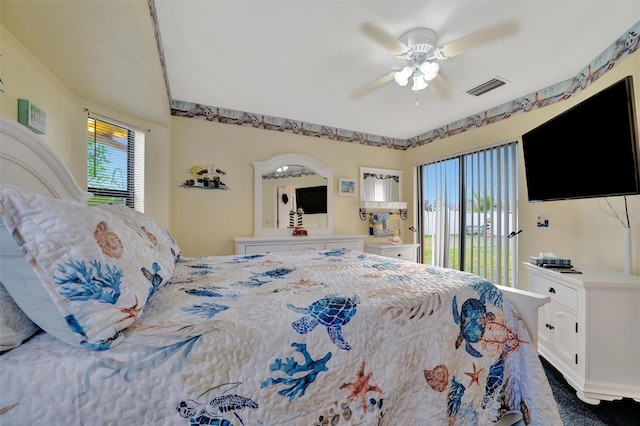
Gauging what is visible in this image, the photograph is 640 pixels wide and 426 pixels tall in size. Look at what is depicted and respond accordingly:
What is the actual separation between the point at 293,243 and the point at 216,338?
8.94 ft

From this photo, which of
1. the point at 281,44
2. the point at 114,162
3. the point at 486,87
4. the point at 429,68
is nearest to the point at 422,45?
the point at 429,68

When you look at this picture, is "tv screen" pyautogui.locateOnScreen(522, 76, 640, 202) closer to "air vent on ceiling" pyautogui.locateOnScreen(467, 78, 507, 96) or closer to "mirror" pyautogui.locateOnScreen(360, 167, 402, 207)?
"air vent on ceiling" pyautogui.locateOnScreen(467, 78, 507, 96)

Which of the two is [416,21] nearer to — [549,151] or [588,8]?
[588,8]

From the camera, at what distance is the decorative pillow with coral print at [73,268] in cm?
59

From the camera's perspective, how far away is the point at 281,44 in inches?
80.6

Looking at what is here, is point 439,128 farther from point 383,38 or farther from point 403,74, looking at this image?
point 383,38

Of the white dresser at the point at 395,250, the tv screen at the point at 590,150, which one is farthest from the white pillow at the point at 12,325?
the white dresser at the point at 395,250

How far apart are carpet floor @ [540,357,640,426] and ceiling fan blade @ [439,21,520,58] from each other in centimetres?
244

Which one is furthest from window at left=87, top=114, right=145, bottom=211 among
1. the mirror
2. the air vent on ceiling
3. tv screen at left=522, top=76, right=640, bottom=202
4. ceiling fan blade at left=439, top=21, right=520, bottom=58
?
tv screen at left=522, top=76, right=640, bottom=202

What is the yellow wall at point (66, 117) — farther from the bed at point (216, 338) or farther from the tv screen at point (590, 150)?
the tv screen at point (590, 150)

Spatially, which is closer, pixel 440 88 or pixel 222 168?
pixel 440 88

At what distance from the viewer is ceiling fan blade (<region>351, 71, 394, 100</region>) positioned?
2.36 m

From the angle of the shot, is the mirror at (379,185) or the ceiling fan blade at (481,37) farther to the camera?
the mirror at (379,185)

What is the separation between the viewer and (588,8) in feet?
5.56
